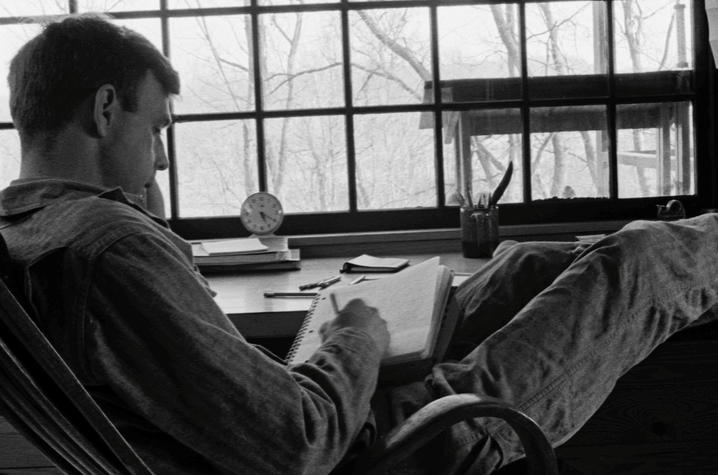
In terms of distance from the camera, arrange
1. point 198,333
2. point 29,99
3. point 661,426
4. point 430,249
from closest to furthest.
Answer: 1. point 198,333
2. point 29,99
3. point 661,426
4. point 430,249

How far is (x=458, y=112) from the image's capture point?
3.17m

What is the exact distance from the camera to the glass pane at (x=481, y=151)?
3.17 m

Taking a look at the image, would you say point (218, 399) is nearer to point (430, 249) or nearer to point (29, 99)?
point (29, 99)

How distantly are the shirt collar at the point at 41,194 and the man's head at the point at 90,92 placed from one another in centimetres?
7

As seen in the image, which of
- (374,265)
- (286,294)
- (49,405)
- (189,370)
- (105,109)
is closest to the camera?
(49,405)

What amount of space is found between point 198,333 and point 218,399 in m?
0.09

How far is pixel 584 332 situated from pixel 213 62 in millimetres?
1823

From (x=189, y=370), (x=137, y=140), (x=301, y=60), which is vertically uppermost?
(x=301, y=60)

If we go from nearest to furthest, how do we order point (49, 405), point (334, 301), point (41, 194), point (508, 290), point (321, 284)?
point (49, 405)
point (41, 194)
point (334, 301)
point (508, 290)
point (321, 284)

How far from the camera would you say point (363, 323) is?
1554 millimetres

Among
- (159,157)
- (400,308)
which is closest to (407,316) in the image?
(400,308)

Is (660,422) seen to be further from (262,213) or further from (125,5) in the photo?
(125,5)

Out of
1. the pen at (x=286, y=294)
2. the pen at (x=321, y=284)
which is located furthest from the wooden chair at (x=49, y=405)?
the pen at (x=321, y=284)

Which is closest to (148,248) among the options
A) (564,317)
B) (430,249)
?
(564,317)
